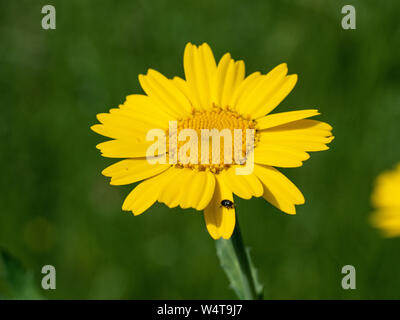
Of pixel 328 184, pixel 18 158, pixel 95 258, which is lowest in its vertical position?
pixel 95 258

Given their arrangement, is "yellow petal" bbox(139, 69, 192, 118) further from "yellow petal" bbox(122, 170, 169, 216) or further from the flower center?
"yellow petal" bbox(122, 170, 169, 216)

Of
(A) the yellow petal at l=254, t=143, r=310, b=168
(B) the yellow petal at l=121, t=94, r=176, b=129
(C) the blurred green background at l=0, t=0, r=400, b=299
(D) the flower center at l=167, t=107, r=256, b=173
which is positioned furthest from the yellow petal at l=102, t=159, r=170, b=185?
(C) the blurred green background at l=0, t=0, r=400, b=299

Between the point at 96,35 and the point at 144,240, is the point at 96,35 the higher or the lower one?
the higher one

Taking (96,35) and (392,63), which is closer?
(392,63)

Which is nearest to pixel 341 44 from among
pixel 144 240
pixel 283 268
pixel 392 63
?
pixel 392 63

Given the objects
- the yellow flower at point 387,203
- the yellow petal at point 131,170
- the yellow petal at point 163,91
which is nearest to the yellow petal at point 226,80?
the yellow petal at point 163,91

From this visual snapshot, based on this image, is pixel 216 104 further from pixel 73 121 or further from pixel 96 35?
pixel 96 35

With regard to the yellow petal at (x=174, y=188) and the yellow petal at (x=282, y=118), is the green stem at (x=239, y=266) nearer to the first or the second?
the yellow petal at (x=174, y=188)
